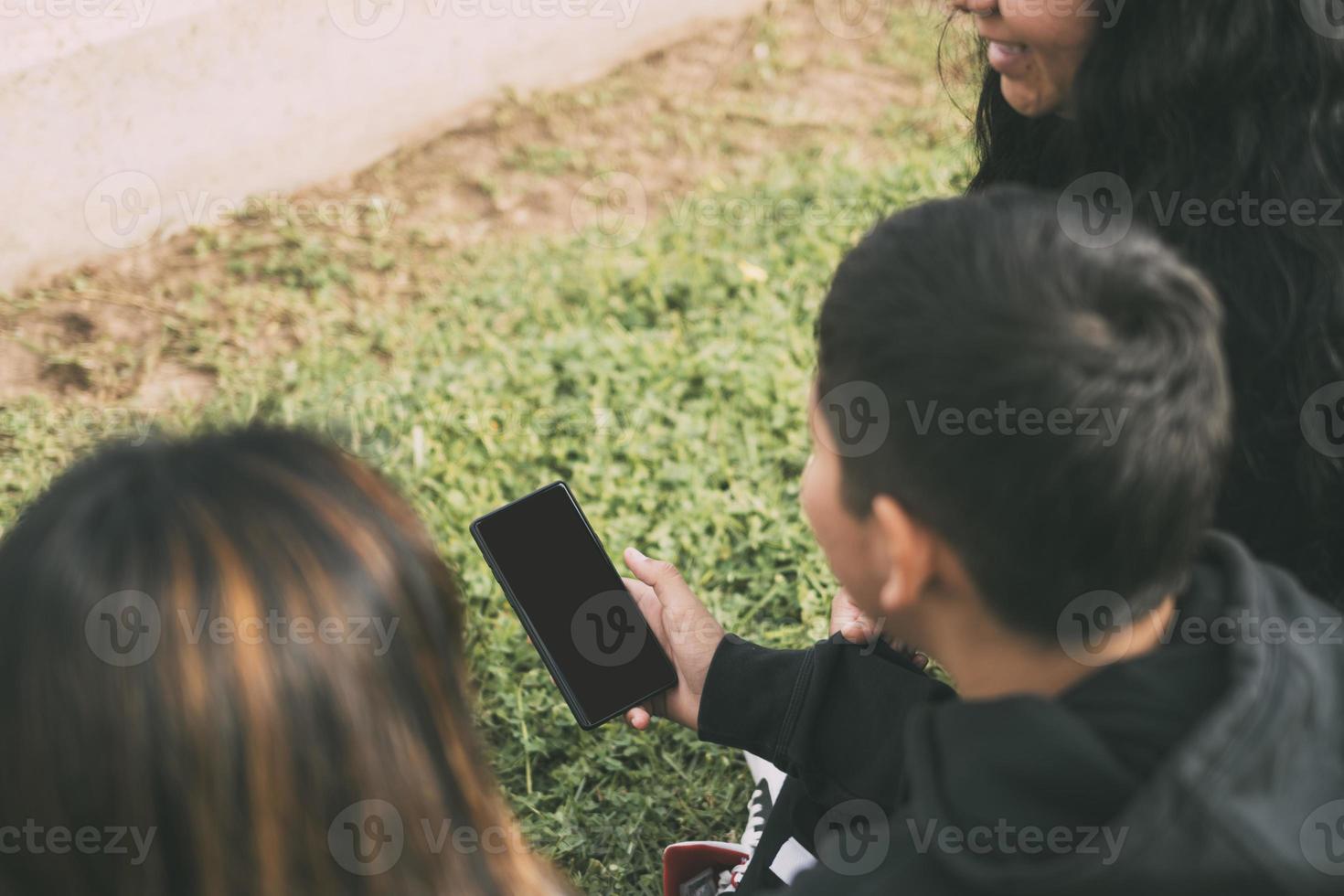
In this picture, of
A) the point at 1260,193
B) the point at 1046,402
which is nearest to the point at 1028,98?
the point at 1260,193

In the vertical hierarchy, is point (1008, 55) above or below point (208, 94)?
below

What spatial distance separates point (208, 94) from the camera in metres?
3.41

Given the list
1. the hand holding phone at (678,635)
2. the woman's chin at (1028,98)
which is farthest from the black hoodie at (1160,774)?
the woman's chin at (1028,98)

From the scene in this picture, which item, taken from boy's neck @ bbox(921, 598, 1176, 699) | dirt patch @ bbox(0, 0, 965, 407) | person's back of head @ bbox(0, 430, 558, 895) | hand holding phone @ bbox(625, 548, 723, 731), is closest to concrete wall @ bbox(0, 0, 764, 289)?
dirt patch @ bbox(0, 0, 965, 407)

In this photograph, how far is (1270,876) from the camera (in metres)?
1.03

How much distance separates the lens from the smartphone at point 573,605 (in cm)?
195

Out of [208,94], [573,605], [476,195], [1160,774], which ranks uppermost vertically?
[208,94]

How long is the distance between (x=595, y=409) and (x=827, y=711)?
54.6 inches

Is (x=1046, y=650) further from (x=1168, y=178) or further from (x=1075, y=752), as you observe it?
(x=1168, y=178)

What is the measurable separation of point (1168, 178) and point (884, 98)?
2.52m

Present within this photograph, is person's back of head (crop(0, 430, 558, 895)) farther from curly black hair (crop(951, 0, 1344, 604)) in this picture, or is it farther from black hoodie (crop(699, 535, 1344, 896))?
curly black hair (crop(951, 0, 1344, 604))

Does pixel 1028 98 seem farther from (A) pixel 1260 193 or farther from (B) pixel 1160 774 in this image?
(B) pixel 1160 774

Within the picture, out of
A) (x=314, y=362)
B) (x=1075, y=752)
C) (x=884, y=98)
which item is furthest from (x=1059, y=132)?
(x=884, y=98)

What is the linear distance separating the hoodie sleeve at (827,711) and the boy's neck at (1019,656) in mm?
413
